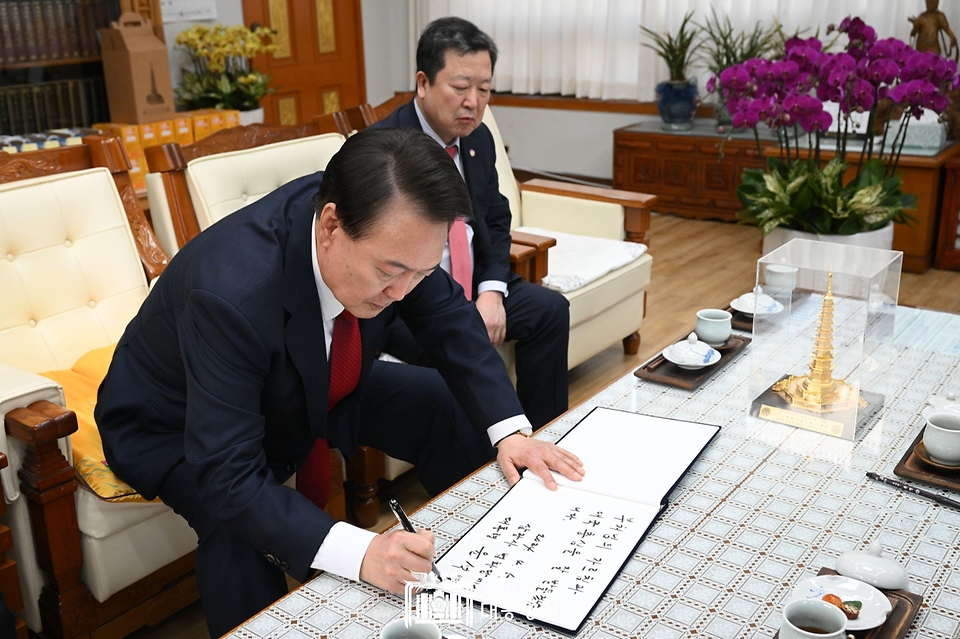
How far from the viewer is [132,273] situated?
2188 millimetres

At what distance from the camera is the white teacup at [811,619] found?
0.92 meters

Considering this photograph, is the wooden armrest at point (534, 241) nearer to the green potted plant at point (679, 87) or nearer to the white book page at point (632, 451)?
the white book page at point (632, 451)

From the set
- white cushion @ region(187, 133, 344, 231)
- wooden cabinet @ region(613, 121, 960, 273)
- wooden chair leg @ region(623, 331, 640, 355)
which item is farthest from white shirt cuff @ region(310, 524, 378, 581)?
wooden cabinet @ region(613, 121, 960, 273)

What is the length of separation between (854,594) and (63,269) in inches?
70.5

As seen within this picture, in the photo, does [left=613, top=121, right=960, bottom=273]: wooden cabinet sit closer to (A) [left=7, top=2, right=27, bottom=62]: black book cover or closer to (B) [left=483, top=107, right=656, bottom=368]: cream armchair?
(B) [left=483, top=107, right=656, bottom=368]: cream armchair

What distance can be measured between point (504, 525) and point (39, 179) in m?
1.46

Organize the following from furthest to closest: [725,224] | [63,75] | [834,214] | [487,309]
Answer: [725,224] < [63,75] < [834,214] < [487,309]

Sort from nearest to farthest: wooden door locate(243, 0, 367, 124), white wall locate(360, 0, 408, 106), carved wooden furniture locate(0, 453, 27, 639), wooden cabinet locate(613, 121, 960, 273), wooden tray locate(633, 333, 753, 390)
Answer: carved wooden furniture locate(0, 453, 27, 639)
wooden tray locate(633, 333, 753, 390)
wooden cabinet locate(613, 121, 960, 273)
wooden door locate(243, 0, 367, 124)
white wall locate(360, 0, 408, 106)

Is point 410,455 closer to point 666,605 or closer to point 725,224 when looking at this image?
point 666,605

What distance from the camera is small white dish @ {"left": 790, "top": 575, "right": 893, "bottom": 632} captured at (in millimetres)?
982

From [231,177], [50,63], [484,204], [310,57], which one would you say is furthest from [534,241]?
[310,57]

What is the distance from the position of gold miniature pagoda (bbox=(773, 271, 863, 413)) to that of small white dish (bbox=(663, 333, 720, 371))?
6.9 inches

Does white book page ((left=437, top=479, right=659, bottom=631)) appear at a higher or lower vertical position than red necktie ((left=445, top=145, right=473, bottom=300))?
lower

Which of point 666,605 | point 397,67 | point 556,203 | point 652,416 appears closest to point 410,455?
point 652,416
